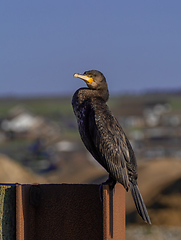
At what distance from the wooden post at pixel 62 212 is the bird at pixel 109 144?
90 cm

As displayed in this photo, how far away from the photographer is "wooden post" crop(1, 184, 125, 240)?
12.1 ft

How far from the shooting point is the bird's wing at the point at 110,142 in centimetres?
490

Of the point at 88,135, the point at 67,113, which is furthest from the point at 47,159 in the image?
the point at 67,113

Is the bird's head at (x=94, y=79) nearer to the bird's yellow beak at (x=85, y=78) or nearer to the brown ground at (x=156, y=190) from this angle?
the bird's yellow beak at (x=85, y=78)

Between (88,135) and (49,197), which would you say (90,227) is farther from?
(88,135)


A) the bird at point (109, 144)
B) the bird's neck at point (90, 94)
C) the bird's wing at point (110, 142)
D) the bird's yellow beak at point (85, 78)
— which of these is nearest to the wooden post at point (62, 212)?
the bird at point (109, 144)

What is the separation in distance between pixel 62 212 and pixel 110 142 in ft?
4.30

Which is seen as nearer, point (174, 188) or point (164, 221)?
point (164, 221)

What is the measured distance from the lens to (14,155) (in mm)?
50969

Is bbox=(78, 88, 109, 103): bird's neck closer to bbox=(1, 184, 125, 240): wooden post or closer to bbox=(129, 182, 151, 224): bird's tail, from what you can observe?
→ bbox=(129, 182, 151, 224): bird's tail

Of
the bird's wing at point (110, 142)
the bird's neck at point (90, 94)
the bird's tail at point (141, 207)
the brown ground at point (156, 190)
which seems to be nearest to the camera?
the bird's tail at point (141, 207)

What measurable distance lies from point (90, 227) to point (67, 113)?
9629 cm

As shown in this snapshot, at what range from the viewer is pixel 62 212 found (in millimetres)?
3783

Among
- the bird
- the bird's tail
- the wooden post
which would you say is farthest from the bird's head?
the wooden post
